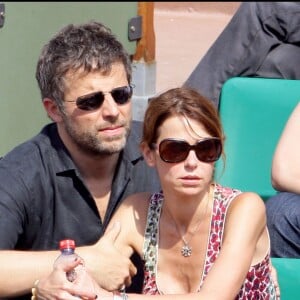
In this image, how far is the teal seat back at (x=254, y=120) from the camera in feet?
12.2

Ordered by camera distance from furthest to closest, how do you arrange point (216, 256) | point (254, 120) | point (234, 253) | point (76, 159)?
point (254, 120), point (76, 159), point (216, 256), point (234, 253)

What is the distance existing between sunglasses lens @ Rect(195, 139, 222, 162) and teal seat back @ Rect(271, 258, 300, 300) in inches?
17.1

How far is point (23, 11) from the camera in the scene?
13.5ft

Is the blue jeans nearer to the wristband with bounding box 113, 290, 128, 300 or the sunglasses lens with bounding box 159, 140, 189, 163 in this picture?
the sunglasses lens with bounding box 159, 140, 189, 163

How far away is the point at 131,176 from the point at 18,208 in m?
0.39

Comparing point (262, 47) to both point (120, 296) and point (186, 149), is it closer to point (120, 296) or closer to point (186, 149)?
point (186, 149)

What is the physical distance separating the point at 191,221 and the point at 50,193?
0.43m

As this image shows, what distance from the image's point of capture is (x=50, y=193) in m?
2.65

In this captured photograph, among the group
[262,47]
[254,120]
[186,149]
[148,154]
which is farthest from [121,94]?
[262,47]

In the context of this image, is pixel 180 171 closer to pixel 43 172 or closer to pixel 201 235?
pixel 201 235

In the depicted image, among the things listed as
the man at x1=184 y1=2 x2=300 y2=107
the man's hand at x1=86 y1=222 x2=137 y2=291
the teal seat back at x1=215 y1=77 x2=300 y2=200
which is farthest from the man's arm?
the man at x1=184 y1=2 x2=300 y2=107

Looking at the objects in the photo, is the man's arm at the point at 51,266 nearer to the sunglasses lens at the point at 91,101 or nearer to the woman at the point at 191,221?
the woman at the point at 191,221

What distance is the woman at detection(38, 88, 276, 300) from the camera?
2373 mm

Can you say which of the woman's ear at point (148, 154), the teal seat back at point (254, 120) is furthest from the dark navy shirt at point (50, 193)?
the teal seat back at point (254, 120)
